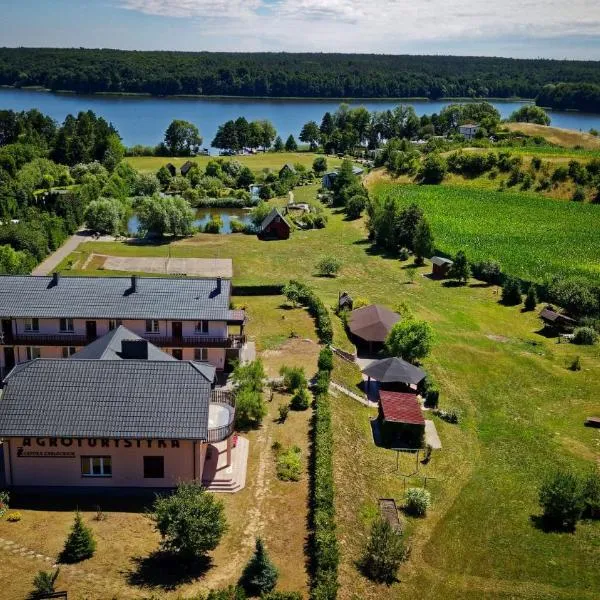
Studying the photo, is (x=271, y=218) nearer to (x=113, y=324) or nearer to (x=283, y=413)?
(x=113, y=324)

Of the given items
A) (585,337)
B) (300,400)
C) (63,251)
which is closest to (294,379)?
(300,400)

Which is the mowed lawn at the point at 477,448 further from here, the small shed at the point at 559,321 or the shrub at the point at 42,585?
the shrub at the point at 42,585

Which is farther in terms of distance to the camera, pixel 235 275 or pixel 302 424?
pixel 235 275

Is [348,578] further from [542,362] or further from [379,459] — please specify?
[542,362]

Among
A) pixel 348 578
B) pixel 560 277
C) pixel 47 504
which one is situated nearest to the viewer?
pixel 348 578

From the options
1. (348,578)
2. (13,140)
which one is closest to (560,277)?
(348,578)

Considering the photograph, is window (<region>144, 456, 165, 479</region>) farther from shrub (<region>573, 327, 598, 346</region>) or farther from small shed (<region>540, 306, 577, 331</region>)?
small shed (<region>540, 306, 577, 331</region>)

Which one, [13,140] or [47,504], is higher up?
[13,140]

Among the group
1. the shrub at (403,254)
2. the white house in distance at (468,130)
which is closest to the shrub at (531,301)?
the shrub at (403,254)
